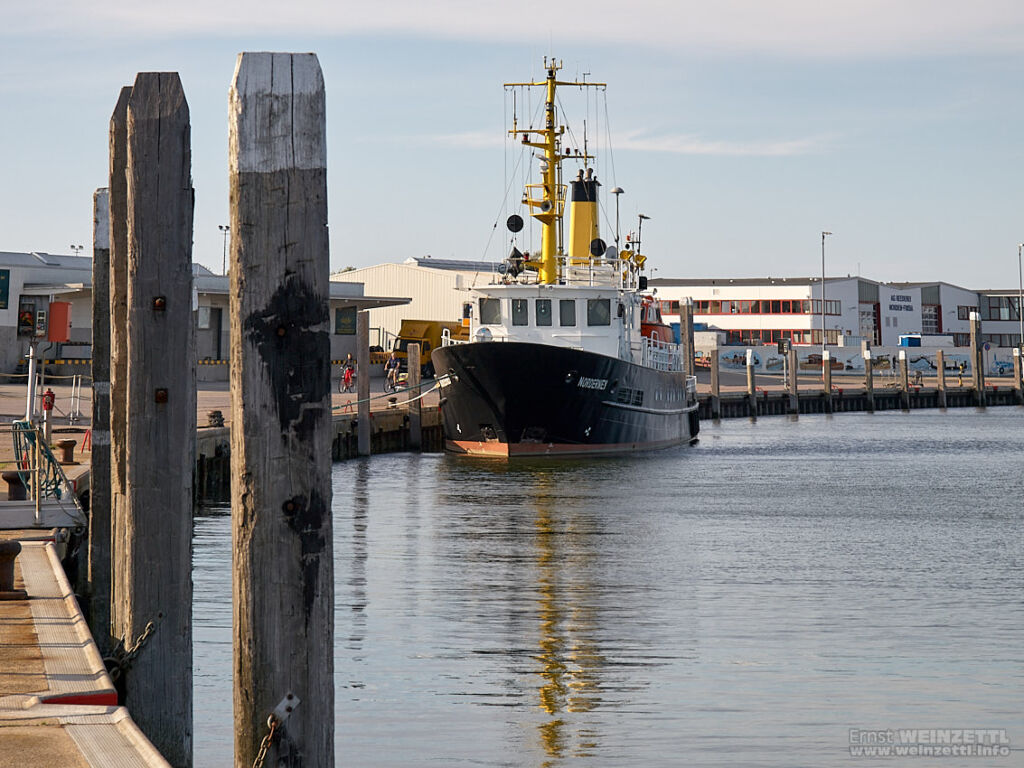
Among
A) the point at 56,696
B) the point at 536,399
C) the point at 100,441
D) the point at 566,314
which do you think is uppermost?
the point at 566,314

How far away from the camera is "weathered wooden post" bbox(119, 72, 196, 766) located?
278 inches

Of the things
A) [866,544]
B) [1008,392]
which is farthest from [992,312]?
[866,544]

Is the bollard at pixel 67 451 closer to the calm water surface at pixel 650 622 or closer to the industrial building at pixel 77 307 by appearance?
the calm water surface at pixel 650 622

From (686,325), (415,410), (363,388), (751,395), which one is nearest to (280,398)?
(363,388)

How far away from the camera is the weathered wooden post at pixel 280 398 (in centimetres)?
501

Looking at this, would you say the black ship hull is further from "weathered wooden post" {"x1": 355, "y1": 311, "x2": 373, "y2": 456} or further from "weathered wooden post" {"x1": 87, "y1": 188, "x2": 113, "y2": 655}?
"weathered wooden post" {"x1": 87, "y1": 188, "x2": 113, "y2": 655}

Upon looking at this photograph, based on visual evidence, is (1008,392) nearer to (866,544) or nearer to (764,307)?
(764,307)

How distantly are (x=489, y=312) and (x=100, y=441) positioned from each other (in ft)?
86.5

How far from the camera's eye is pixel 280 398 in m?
5.03

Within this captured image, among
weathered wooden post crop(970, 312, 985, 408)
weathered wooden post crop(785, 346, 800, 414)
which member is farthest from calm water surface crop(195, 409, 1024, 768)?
weathered wooden post crop(970, 312, 985, 408)

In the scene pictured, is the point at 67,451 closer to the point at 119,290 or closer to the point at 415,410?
the point at 119,290

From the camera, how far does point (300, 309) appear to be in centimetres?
504

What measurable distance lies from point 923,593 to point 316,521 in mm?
12421

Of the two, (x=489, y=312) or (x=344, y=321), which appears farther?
(x=344, y=321)
